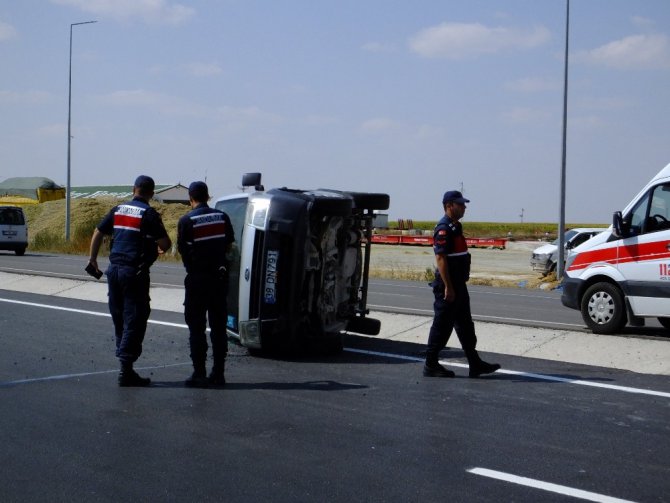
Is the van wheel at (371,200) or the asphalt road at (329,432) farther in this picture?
the van wheel at (371,200)

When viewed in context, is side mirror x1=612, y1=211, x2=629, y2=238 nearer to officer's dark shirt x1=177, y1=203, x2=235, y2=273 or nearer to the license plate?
the license plate

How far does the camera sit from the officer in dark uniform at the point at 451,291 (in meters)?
8.71

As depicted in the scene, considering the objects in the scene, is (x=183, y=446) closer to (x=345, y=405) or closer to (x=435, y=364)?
Answer: (x=345, y=405)

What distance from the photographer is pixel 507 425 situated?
6867 millimetres

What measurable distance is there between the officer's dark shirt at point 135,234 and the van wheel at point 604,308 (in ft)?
22.0

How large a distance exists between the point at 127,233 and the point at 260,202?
5.59 ft

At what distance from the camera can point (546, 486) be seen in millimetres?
5289

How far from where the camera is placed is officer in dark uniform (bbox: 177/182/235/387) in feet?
27.5

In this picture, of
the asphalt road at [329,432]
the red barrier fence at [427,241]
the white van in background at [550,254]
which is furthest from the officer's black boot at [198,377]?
the red barrier fence at [427,241]

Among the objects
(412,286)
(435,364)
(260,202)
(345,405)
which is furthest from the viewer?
(412,286)

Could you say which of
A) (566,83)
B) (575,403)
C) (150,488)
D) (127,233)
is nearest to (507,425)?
(575,403)

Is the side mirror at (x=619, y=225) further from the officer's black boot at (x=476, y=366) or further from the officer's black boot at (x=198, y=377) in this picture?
the officer's black boot at (x=198, y=377)

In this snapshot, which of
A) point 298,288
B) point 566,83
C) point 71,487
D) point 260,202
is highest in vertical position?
point 566,83

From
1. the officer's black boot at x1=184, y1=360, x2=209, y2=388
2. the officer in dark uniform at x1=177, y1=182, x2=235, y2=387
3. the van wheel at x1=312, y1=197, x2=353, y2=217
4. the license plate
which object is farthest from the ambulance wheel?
the officer's black boot at x1=184, y1=360, x2=209, y2=388
